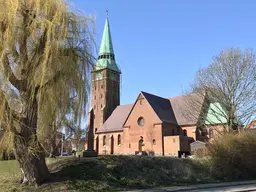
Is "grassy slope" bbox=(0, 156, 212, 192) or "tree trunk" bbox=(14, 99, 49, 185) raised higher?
"tree trunk" bbox=(14, 99, 49, 185)

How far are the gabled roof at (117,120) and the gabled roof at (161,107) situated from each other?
9660 mm

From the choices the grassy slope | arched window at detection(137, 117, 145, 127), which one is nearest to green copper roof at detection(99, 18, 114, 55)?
arched window at detection(137, 117, 145, 127)

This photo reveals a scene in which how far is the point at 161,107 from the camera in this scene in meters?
55.8

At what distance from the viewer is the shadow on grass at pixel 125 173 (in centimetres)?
1584

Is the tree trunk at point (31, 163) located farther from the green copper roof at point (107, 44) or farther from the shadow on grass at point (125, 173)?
the green copper roof at point (107, 44)

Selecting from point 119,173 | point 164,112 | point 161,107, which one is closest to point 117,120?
point 161,107

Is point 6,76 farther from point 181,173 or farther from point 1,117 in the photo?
point 181,173

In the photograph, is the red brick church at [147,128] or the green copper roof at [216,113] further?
the red brick church at [147,128]

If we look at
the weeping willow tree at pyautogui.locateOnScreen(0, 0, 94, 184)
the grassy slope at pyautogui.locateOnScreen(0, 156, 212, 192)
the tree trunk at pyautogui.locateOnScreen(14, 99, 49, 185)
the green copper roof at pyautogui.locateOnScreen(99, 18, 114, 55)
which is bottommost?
the grassy slope at pyautogui.locateOnScreen(0, 156, 212, 192)

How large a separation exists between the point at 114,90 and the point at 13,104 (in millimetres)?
60050

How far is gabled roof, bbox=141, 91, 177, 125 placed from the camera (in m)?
53.1

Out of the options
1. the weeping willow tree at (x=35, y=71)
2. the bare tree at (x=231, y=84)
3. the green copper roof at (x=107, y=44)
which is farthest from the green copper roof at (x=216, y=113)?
the green copper roof at (x=107, y=44)

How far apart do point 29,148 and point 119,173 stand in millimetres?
7410

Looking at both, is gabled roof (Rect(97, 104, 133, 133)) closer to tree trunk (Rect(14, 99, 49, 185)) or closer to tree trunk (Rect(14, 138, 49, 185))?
tree trunk (Rect(14, 138, 49, 185))
